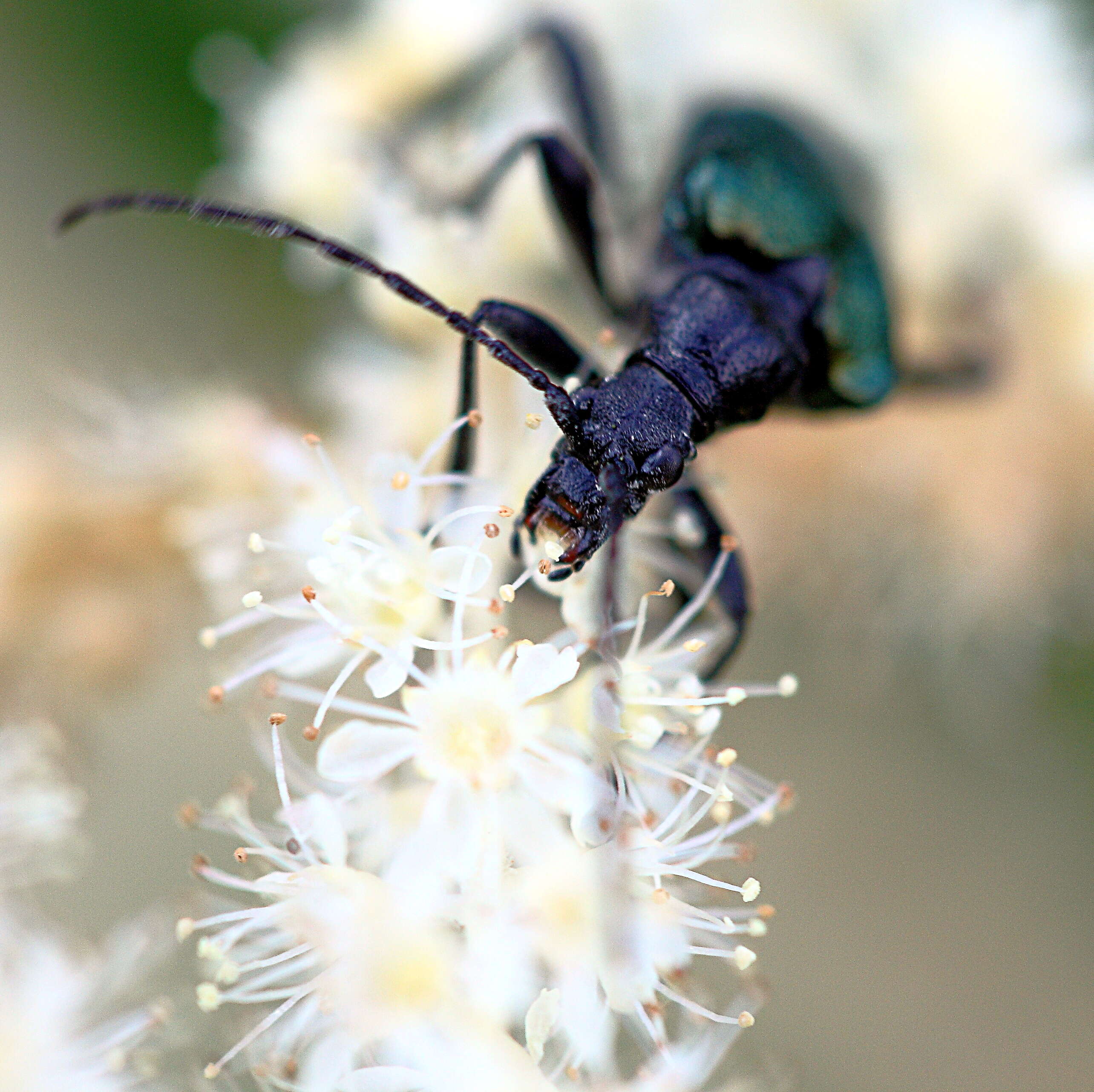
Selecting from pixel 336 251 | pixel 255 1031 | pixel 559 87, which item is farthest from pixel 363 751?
pixel 559 87

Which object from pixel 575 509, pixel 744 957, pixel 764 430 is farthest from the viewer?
pixel 764 430

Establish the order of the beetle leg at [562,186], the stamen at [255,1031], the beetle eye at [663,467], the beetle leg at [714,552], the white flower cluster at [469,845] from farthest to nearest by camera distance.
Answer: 1. the beetle leg at [562,186]
2. the beetle leg at [714,552]
3. the beetle eye at [663,467]
4. the stamen at [255,1031]
5. the white flower cluster at [469,845]

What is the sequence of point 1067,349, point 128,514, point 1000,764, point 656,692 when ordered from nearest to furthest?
1. point 656,692
2. point 128,514
3. point 1067,349
4. point 1000,764

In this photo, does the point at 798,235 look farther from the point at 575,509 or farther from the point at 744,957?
the point at 744,957

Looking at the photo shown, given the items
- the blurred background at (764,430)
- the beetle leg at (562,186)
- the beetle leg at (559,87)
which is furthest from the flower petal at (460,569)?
the beetle leg at (559,87)

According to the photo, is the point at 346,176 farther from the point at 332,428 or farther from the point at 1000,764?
the point at 1000,764

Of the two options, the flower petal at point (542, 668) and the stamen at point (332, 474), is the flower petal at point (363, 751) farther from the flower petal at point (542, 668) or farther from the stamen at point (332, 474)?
the stamen at point (332, 474)

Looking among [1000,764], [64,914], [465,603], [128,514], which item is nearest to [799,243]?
[465,603]
